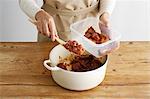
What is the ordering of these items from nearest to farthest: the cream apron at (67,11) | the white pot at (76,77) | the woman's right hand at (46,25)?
the white pot at (76,77) → the woman's right hand at (46,25) → the cream apron at (67,11)

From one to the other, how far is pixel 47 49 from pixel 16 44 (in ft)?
0.41

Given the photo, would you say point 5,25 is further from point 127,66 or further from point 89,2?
point 127,66

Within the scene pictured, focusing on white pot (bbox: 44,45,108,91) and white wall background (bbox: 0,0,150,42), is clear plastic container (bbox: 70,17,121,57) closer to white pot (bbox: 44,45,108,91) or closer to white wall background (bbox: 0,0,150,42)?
white pot (bbox: 44,45,108,91)

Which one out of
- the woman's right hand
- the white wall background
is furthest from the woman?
the white wall background

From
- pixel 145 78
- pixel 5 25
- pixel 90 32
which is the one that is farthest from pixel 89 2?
pixel 5 25

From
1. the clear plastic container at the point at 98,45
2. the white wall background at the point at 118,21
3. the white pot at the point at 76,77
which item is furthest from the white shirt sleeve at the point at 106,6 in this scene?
the white wall background at the point at 118,21

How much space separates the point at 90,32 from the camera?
1.01 meters

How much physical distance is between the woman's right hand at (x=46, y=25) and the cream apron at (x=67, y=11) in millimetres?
169

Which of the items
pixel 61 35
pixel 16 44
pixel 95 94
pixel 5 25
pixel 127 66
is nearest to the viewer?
pixel 95 94

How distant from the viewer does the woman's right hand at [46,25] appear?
3.35 feet

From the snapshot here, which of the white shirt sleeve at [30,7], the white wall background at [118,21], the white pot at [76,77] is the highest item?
the white shirt sleeve at [30,7]

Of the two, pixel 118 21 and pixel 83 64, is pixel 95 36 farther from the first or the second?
pixel 118 21

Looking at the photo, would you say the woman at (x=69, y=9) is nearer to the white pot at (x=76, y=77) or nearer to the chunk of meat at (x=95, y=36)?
the chunk of meat at (x=95, y=36)

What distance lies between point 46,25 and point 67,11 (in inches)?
9.2
